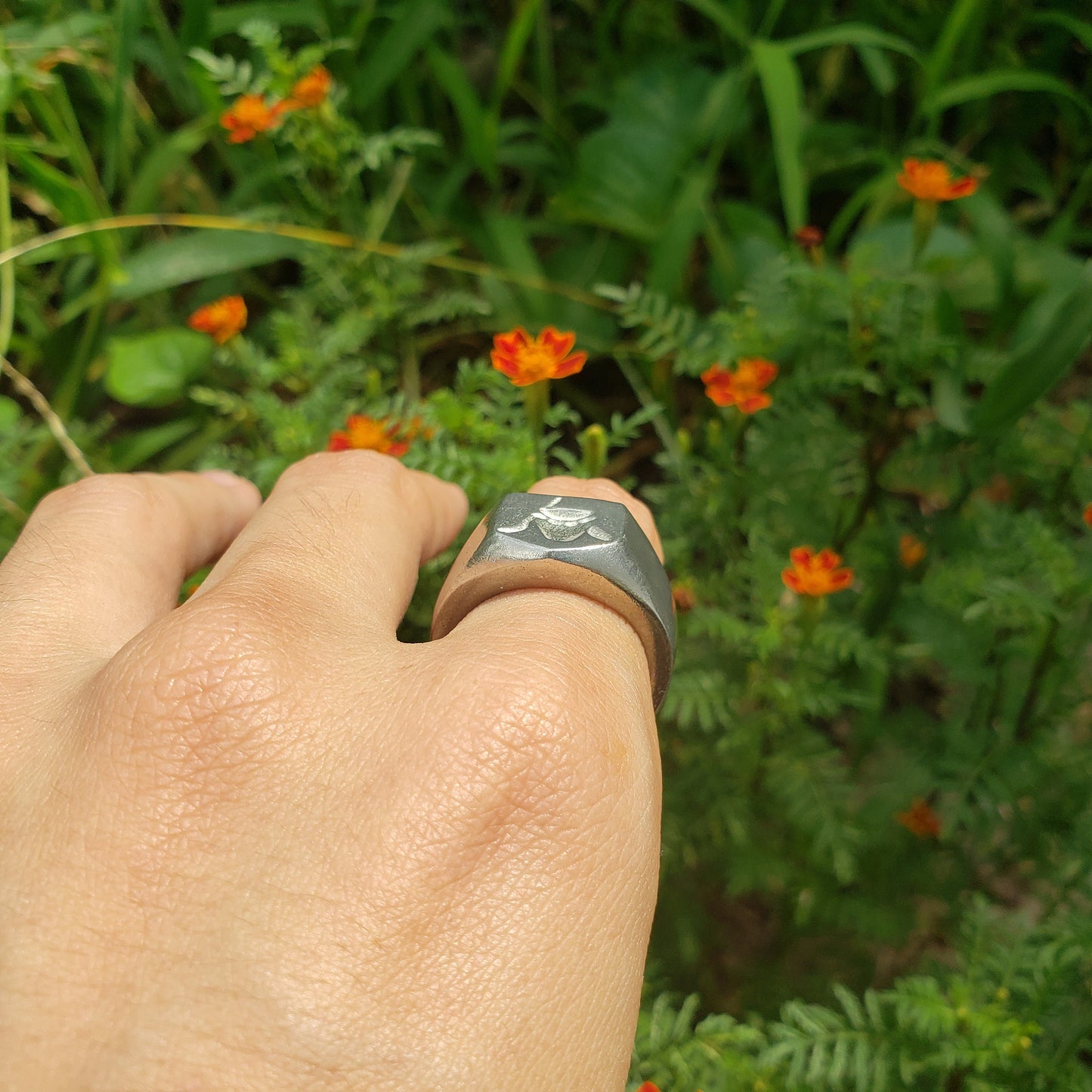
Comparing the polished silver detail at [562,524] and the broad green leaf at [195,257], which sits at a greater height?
the polished silver detail at [562,524]

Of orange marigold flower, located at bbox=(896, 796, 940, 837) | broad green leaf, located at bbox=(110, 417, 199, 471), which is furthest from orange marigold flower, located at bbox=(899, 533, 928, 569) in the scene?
broad green leaf, located at bbox=(110, 417, 199, 471)

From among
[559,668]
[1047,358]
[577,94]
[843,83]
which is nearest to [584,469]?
[559,668]

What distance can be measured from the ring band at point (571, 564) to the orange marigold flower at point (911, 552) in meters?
0.88

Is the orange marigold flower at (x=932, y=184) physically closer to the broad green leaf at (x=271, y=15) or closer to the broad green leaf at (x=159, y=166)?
the broad green leaf at (x=271, y=15)

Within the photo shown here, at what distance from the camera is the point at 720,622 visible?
120 cm

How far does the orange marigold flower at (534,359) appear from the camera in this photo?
1.02m

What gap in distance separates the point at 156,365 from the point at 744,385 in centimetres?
106

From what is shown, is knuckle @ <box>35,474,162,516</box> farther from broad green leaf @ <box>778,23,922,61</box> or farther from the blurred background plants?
broad green leaf @ <box>778,23,922,61</box>

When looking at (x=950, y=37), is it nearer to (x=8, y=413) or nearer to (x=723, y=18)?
(x=723, y=18)

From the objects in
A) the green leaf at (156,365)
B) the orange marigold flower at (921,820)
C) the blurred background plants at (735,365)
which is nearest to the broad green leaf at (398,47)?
the blurred background plants at (735,365)

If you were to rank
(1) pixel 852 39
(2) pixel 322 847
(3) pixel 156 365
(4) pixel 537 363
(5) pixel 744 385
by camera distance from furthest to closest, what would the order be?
(1) pixel 852 39 → (3) pixel 156 365 → (5) pixel 744 385 → (4) pixel 537 363 → (2) pixel 322 847

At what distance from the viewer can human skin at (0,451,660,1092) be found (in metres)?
0.58

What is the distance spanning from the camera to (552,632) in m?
0.73

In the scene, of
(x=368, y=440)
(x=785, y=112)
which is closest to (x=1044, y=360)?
(x=785, y=112)
